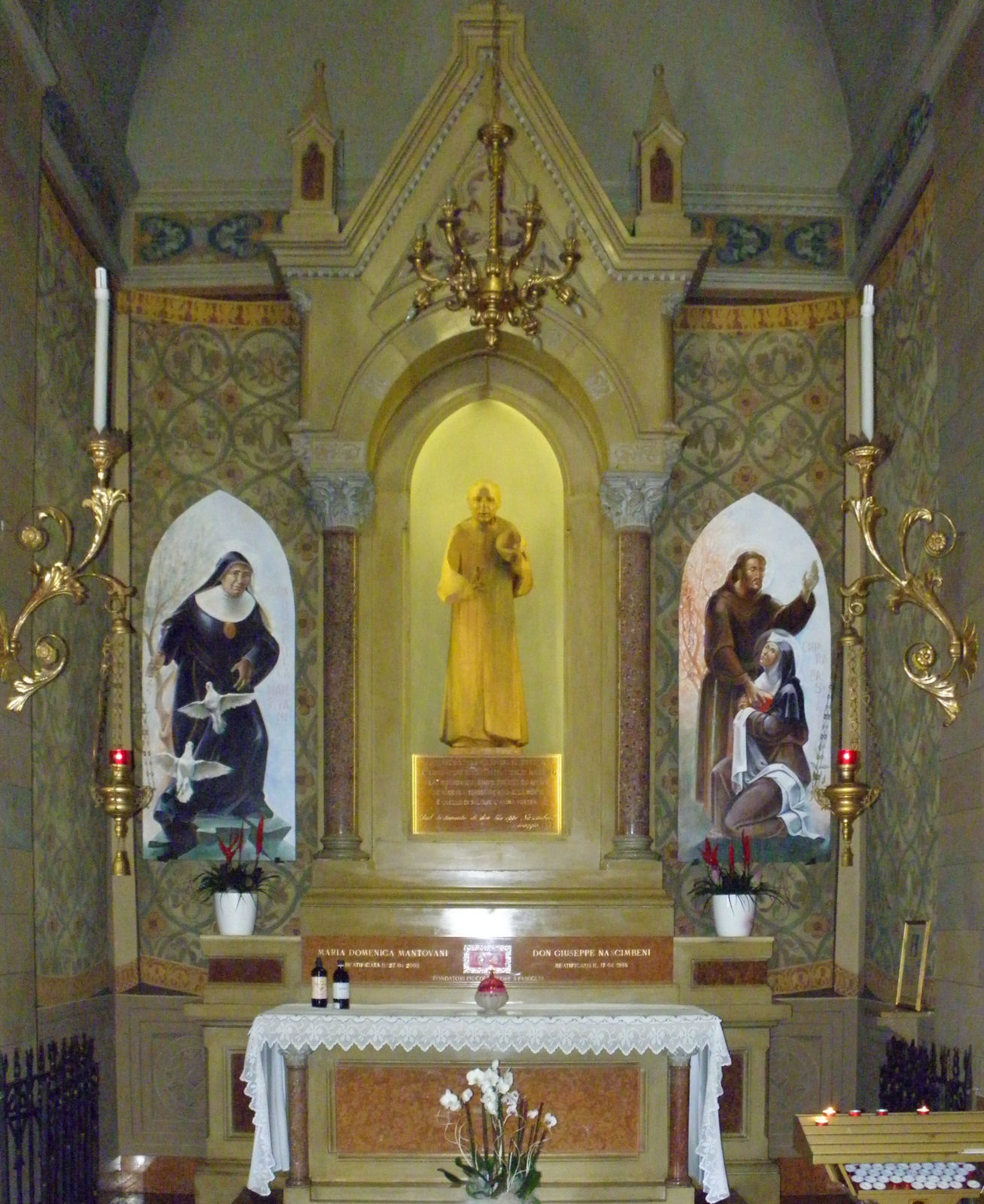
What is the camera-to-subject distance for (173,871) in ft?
35.3

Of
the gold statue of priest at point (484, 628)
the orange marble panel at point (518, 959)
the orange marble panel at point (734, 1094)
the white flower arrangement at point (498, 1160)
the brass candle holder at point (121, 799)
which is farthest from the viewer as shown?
the gold statue of priest at point (484, 628)

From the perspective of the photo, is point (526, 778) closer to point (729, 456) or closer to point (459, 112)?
point (729, 456)

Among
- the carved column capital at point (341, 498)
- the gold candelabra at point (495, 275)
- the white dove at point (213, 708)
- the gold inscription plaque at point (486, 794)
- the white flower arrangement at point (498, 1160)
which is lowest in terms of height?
the white flower arrangement at point (498, 1160)

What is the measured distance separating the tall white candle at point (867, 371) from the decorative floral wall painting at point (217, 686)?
5.49m

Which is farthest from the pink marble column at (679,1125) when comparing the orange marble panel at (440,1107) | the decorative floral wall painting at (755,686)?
the decorative floral wall painting at (755,686)

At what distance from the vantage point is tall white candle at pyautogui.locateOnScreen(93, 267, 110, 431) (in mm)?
6258

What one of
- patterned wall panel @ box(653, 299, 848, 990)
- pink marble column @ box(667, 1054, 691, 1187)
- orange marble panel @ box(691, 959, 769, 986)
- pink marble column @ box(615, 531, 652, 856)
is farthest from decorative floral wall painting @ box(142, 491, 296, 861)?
pink marble column @ box(667, 1054, 691, 1187)

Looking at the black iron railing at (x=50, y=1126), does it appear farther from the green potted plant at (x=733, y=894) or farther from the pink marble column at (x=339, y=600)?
the green potted plant at (x=733, y=894)

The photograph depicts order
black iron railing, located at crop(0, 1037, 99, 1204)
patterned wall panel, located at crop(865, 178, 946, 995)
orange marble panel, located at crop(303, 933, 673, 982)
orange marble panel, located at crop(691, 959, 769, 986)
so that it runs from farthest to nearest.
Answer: orange marble panel, located at crop(303, 933, 673, 982) → orange marble panel, located at crop(691, 959, 769, 986) → patterned wall panel, located at crop(865, 178, 946, 995) → black iron railing, located at crop(0, 1037, 99, 1204)

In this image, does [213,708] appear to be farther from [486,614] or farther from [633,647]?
[633,647]

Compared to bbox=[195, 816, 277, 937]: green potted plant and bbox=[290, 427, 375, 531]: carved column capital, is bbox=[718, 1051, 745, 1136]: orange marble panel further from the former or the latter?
bbox=[290, 427, 375, 531]: carved column capital

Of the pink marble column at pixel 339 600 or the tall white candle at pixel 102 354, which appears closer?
the tall white candle at pixel 102 354

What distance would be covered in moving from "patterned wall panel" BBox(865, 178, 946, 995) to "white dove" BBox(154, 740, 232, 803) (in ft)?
14.3

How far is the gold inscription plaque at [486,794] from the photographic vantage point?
10336mm
